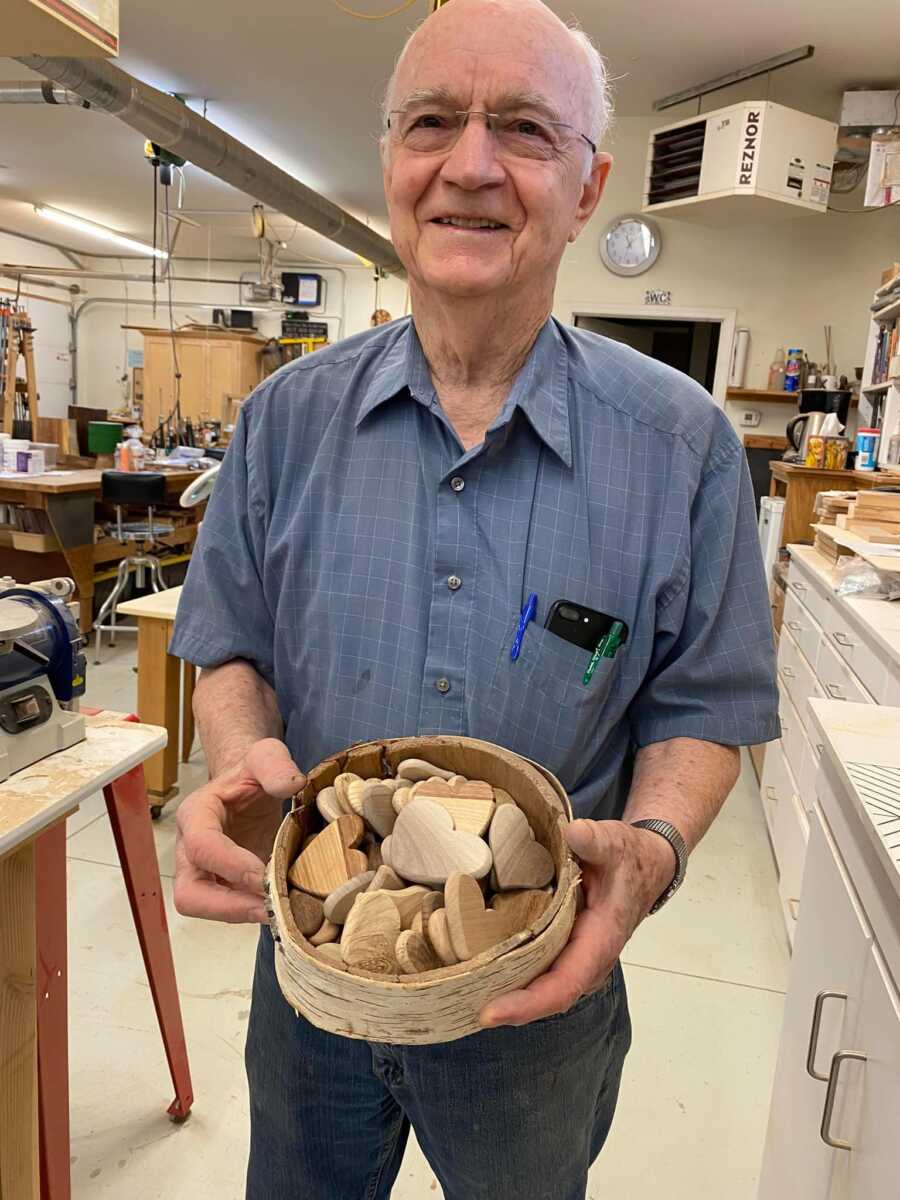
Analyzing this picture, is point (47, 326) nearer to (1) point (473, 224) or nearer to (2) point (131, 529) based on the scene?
(2) point (131, 529)

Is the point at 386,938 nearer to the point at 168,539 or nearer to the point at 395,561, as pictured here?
the point at 395,561

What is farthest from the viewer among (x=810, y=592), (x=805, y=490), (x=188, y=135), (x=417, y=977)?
(x=188, y=135)

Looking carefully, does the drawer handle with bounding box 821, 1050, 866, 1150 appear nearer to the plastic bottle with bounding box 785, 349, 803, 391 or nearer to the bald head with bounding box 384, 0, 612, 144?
the bald head with bounding box 384, 0, 612, 144

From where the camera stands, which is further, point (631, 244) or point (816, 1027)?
point (631, 244)

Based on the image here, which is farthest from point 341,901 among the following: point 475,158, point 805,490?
point 805,490

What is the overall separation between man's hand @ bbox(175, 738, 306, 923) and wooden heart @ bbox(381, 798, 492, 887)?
0.10m

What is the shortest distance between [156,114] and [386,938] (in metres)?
5.15

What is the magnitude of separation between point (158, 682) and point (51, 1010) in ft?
5.35

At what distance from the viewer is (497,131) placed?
827 mm

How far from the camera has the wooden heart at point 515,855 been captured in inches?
26.3

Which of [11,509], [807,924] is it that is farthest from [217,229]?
[807,924]

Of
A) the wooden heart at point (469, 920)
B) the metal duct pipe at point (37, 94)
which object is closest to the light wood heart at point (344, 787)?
the wooden heart at point (469, 920)

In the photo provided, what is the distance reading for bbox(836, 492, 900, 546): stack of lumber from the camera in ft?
A: 9.00

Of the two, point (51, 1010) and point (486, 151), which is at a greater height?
point (486, 151)
